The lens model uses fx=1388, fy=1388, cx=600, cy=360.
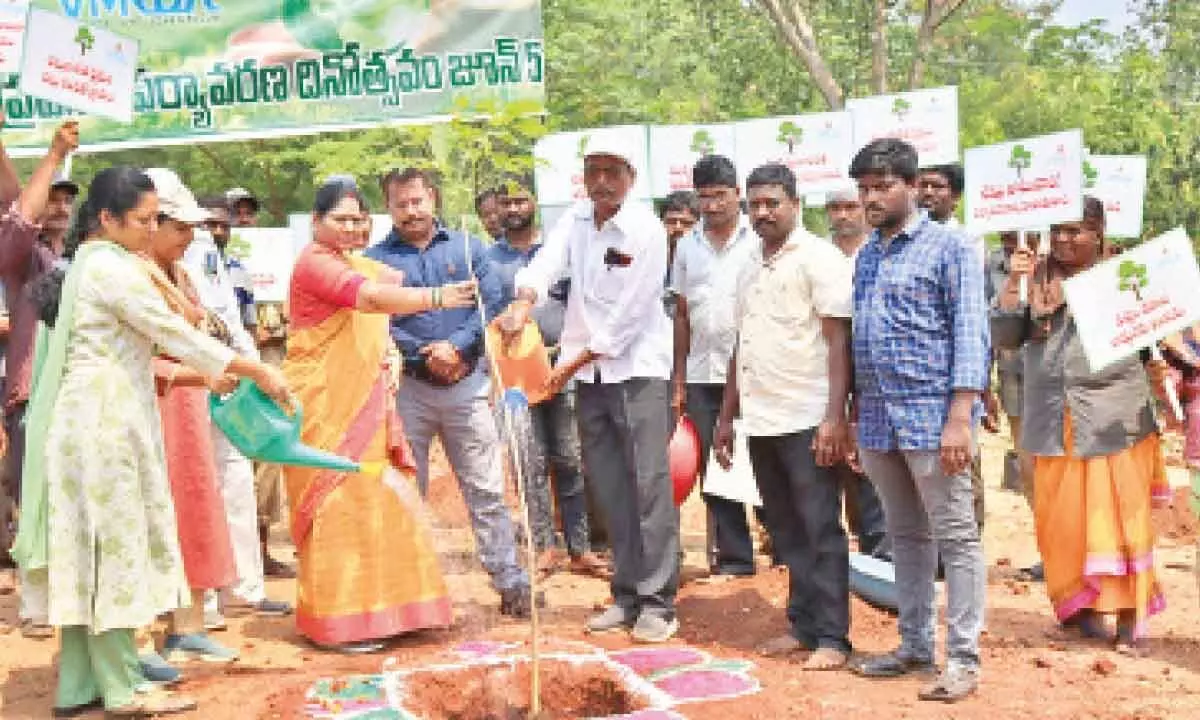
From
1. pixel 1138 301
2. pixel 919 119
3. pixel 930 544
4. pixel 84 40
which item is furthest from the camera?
pixel 919 119

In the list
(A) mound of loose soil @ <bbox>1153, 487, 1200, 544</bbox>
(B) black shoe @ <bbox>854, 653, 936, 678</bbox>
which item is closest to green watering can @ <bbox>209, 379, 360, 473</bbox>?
(B) black shoe @ <bbox>854, 653, 936, 678</bbox>

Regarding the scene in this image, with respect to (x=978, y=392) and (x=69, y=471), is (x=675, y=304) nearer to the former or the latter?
(x=978, y=392)

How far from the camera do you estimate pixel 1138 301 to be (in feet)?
19.1

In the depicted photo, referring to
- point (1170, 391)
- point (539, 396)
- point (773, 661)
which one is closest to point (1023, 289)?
point (1170, 391)

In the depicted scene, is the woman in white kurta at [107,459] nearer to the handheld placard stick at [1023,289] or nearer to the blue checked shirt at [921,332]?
the blue checked shirt at [921,332]

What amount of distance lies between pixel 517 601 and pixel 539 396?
97 centimetres

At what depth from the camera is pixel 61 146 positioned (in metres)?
5.66

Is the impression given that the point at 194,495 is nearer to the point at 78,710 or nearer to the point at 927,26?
the point at 78,710

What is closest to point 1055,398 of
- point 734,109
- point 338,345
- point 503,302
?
point 503,302

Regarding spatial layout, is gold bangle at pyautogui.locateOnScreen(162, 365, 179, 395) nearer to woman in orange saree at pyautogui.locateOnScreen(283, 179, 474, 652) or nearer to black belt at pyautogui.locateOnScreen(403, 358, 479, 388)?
woman in orange saree at pyautogui.locateOnScreen(283, 179, 474, 652)

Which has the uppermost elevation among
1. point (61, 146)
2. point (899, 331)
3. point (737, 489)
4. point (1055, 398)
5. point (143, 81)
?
point (143, 81)

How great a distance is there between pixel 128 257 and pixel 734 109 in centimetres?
1474

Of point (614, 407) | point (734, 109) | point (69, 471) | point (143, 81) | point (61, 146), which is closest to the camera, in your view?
point (69, 471)

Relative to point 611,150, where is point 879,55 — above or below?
above
